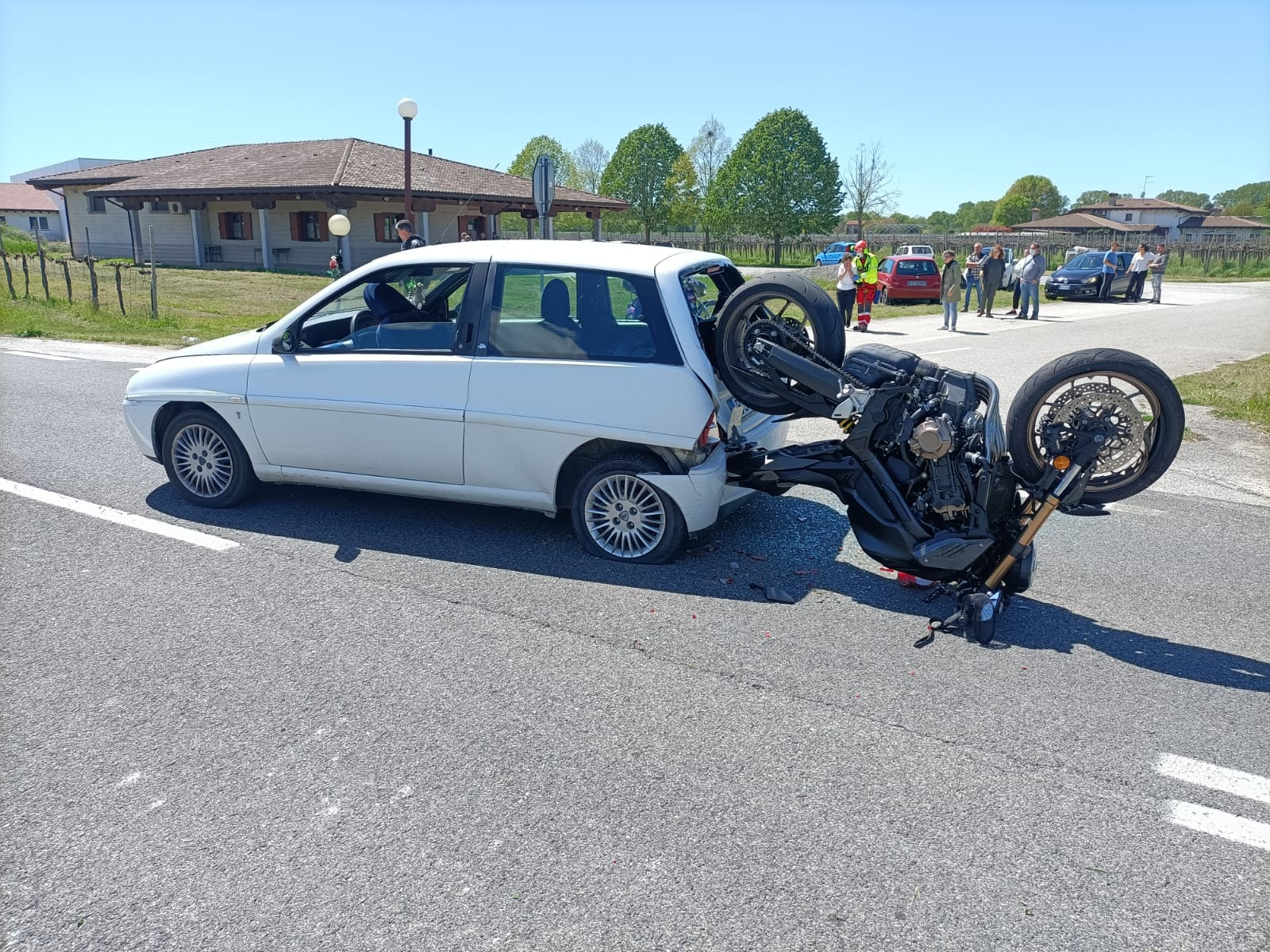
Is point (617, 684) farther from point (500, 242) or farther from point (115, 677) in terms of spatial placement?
point (500, 242)

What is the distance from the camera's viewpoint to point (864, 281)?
60.5 feet

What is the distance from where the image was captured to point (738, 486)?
575cm

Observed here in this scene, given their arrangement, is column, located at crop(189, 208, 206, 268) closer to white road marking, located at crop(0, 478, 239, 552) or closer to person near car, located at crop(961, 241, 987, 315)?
person near car, located at crop(961, 241, 987, 315)

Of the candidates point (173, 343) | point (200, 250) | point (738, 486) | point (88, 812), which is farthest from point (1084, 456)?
point (200, 250)

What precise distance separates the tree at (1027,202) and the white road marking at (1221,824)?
136 m

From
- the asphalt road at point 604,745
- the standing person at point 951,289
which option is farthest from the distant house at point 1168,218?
the asphalt road at point 604,745

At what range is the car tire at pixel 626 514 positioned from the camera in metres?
5.48

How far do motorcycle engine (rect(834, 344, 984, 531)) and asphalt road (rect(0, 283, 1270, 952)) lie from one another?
617 millimetres

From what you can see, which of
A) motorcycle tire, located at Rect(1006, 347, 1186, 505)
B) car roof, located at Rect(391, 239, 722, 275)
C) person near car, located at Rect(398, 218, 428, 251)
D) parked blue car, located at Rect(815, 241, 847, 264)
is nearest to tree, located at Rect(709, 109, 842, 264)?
parked blue car, located at Rect(815, 241, 847, 264)

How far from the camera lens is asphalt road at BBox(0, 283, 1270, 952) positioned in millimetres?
2809

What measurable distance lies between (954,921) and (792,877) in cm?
47

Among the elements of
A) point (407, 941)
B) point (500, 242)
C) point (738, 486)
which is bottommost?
point (407, 941)

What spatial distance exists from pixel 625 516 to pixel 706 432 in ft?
2.29

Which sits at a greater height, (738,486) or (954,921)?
(738,486)
